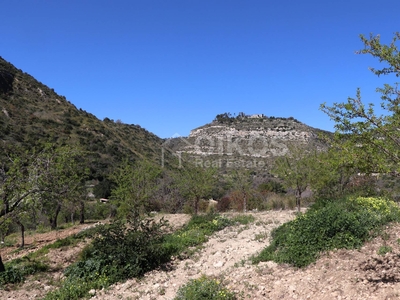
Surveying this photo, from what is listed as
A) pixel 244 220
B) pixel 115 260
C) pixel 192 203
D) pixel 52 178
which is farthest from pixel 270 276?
pixel 192 203

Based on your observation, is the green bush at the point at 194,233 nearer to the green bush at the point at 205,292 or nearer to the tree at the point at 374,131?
the green bush at the point at 205,292

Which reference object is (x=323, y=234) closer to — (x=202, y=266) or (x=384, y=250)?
(x=384, y=250)

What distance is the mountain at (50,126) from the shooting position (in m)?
34.2

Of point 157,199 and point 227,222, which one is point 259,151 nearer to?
point 157,199

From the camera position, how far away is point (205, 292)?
18.1ft

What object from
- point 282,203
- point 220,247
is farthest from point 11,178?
point 282,203

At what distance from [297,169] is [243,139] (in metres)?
42.8

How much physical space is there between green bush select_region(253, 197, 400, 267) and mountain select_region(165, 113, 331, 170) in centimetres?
3524

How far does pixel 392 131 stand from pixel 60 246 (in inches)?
435

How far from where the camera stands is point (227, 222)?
12805 mm

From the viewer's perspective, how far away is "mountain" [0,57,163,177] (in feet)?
112

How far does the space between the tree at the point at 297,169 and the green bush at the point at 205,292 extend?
423 inches

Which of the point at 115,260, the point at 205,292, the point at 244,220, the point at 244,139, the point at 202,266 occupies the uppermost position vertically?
the point at 244,139

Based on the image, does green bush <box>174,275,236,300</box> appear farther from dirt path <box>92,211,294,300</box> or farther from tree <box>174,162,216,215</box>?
tree <box>174,162,216,215</box>
